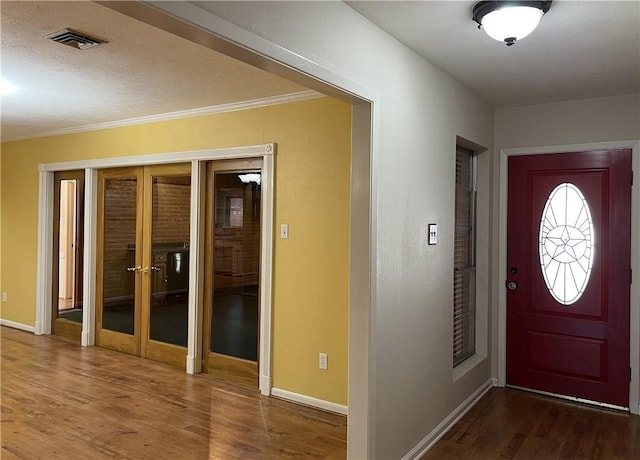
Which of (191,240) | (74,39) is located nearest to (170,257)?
(191,240)

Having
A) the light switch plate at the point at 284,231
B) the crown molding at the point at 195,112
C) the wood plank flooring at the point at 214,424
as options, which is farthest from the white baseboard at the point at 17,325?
the light switch plate at the point at 284,231

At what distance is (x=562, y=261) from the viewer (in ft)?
14.0

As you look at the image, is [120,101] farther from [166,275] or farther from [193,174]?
[166,275]

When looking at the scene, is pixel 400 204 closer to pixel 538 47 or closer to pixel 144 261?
pixel 538 47

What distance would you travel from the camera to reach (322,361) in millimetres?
3980

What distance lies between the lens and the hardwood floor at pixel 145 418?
3.23 meters

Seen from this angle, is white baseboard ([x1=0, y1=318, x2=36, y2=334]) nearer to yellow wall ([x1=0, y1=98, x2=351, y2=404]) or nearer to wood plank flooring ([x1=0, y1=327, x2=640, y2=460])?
wood plank flooring ([x1=0, y1=327, x2=640, y2=460])

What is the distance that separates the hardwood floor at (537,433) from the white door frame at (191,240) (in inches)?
65.2

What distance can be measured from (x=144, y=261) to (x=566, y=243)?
4128 mm

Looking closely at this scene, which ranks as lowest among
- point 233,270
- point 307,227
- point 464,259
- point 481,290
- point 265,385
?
point 265,385

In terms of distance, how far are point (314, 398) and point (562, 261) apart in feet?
7.89

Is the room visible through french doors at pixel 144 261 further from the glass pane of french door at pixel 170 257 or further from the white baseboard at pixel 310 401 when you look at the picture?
the white baseboard at pixel 310 401

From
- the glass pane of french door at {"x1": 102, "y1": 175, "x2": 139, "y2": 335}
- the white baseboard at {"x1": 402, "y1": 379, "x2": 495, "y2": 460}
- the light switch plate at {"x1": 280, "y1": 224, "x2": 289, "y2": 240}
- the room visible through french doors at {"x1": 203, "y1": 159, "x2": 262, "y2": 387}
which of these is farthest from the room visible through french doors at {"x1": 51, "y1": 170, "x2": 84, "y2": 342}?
the white baseboard at {"x1": 402, "y1": 379, "x2": 495, "y2": 460}

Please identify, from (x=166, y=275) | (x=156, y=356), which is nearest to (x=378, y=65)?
(x=166, y=275)
